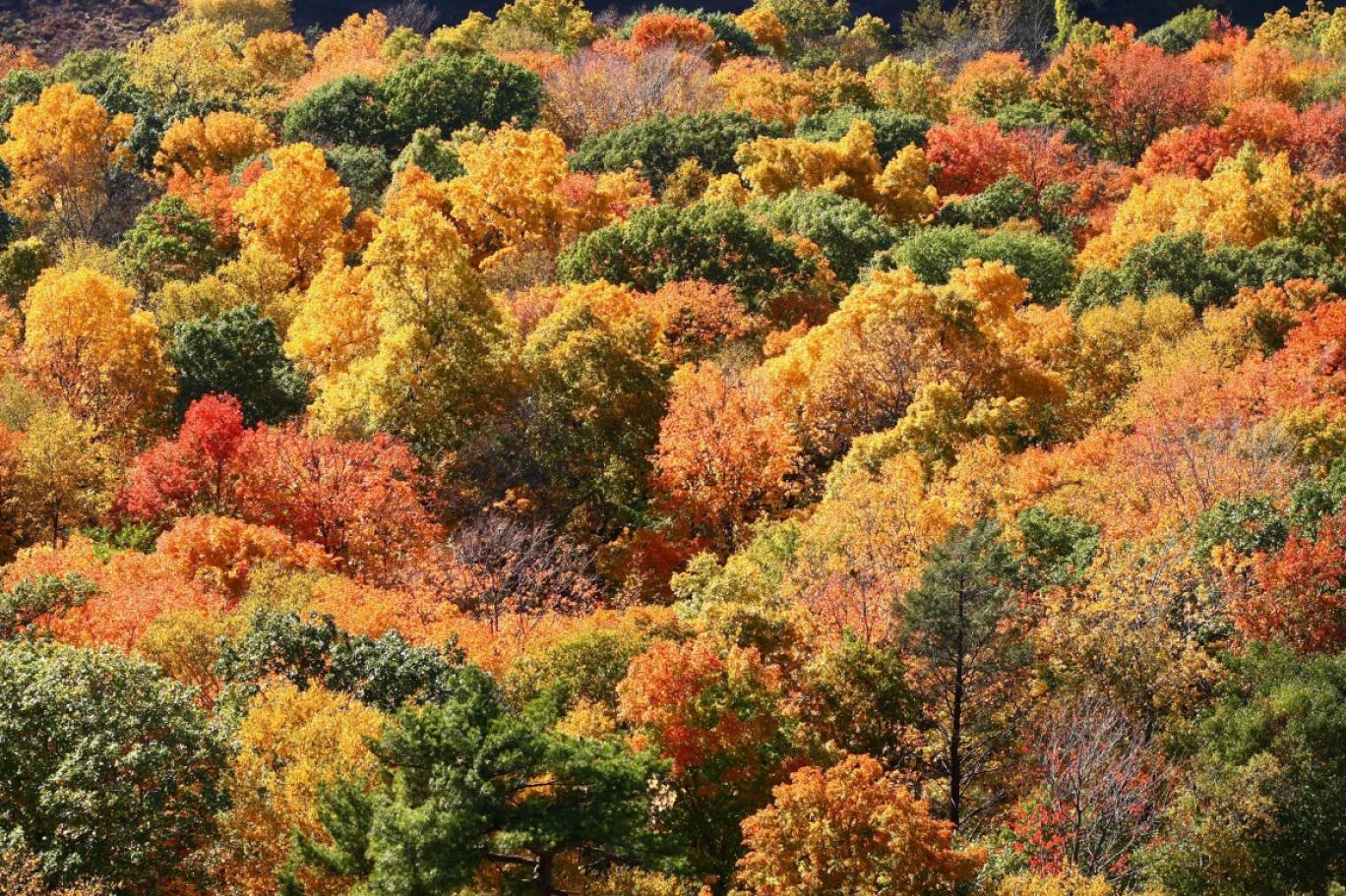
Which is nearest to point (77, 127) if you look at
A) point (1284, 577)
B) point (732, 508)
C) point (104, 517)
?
point (104, 517)

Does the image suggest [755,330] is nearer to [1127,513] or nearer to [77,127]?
[1127,513]

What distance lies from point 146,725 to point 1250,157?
253 ft

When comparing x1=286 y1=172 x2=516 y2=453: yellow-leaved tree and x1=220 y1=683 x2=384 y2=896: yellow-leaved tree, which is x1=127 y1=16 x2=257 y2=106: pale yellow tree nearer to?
x1=286 y1=172 x2=516 y2=453: yellow-leaved tree

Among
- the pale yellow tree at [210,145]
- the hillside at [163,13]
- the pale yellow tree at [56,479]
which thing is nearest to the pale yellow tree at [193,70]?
the pale yellow tree at [210,145]

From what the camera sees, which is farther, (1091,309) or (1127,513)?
(1091,309)

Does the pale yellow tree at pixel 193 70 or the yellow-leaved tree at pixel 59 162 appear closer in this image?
the yellow-leaved tree at pixel 59 162

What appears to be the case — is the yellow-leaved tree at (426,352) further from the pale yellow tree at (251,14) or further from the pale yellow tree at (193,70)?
the pale yellow tree at (251,14)

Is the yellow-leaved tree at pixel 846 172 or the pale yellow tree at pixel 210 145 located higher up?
the pale yellow tree at pixel 210 145

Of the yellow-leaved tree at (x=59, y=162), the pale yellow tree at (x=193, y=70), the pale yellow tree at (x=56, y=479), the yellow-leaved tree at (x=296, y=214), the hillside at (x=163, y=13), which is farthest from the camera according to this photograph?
the hillside at (x=163, y=13)

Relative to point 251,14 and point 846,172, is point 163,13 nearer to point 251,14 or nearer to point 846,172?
point 251,14

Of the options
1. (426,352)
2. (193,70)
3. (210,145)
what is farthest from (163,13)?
(426,352)

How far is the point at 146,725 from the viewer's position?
35.1 meters

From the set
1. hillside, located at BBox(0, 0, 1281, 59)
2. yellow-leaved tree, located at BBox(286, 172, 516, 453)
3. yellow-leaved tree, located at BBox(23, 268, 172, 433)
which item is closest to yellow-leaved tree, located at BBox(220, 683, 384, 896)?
yellow-leaved tree, located at BBox(286, 172, 516, 453)

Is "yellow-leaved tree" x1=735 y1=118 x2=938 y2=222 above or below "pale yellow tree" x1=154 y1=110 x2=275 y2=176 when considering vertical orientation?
below
